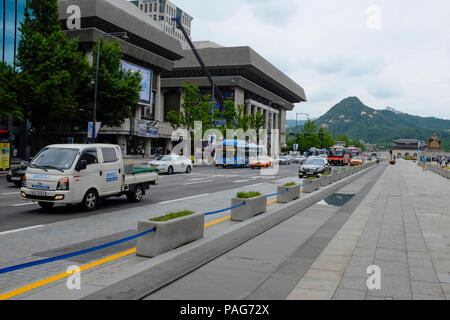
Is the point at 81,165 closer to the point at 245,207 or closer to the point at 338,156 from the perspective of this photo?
the point at 245,207

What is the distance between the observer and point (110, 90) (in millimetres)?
36156

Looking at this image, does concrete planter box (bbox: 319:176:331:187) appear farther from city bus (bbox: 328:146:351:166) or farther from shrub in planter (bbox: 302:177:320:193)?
city bus (bbox: 328:146:351:166)

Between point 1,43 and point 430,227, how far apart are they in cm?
4435

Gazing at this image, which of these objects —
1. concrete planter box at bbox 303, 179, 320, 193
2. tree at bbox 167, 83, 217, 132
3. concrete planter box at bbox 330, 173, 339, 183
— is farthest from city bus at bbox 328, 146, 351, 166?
concrete planter box at bbox 303, 179, 320, 193

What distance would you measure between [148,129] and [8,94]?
30.6 meters

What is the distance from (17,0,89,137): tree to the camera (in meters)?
29.9

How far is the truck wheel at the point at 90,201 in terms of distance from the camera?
38.2ft

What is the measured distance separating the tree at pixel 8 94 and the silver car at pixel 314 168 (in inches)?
804

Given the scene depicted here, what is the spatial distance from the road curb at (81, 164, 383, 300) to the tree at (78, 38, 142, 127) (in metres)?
28.7

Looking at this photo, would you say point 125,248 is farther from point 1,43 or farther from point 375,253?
point 1,43

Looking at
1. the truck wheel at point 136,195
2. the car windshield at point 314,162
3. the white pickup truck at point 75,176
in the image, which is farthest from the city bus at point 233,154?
the white pickup truck at point 75,176

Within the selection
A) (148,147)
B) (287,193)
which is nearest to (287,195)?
(287,193)

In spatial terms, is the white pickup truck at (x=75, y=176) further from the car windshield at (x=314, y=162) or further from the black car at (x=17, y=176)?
the car windshield at (x=314, y=162)
